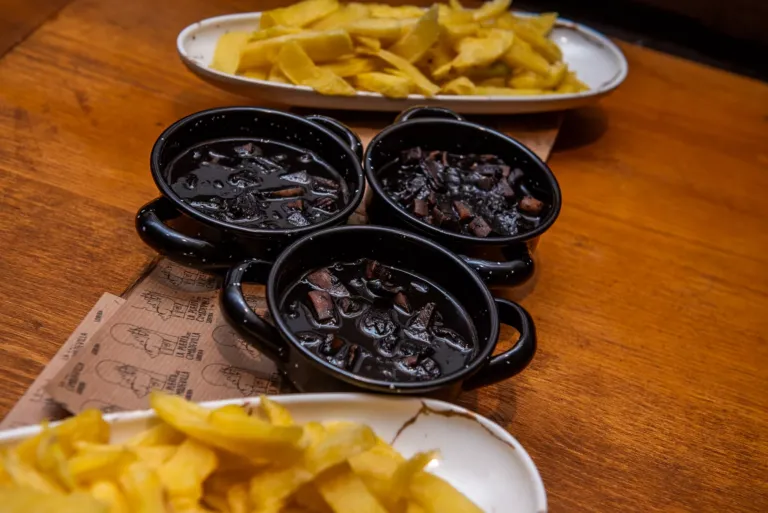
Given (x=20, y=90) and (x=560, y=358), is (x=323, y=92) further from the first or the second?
(x=560, y=358)

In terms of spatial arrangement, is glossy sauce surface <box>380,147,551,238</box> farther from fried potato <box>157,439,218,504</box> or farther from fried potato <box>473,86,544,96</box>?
fried potato <box>157,439,218,504</box>

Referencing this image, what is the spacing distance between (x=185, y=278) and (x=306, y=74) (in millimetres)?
684

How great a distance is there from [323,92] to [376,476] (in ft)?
3.52

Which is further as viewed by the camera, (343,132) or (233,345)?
(343,132)

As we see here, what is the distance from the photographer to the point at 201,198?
1.38 metres

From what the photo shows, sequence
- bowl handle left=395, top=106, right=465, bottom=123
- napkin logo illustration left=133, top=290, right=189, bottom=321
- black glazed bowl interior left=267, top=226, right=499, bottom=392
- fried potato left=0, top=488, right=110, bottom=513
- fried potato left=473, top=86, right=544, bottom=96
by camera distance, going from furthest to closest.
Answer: fried potato left=473, top=86, right=544, bottom=96, bowl handle left=395, top=106, right=465, bottom=123, napkin logo illustration left=133, top=290, right=189, bottom=321, black glazed bowl interior left=267, top=226, right=499, bottom=392, fried potato left=0, top=488, right=110, bottom=513

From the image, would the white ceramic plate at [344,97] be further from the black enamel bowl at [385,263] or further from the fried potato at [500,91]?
the black enamel bowl at [385,263]

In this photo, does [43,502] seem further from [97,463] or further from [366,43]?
[366,43]

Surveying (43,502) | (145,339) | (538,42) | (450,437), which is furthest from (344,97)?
(43,502)

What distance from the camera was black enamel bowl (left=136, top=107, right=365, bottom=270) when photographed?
1252 millimetres

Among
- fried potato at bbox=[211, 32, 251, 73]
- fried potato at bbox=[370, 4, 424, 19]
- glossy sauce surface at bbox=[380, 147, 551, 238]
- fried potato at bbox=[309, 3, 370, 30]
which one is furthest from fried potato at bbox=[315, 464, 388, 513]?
fried potato at bbox=[370, 4, 424, 19]

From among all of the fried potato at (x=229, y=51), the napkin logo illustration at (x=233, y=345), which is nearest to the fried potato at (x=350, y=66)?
the fried potato at (x=229, y=51)

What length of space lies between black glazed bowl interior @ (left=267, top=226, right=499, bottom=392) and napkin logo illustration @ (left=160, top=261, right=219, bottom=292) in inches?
8.8

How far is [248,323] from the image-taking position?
1.12 m
